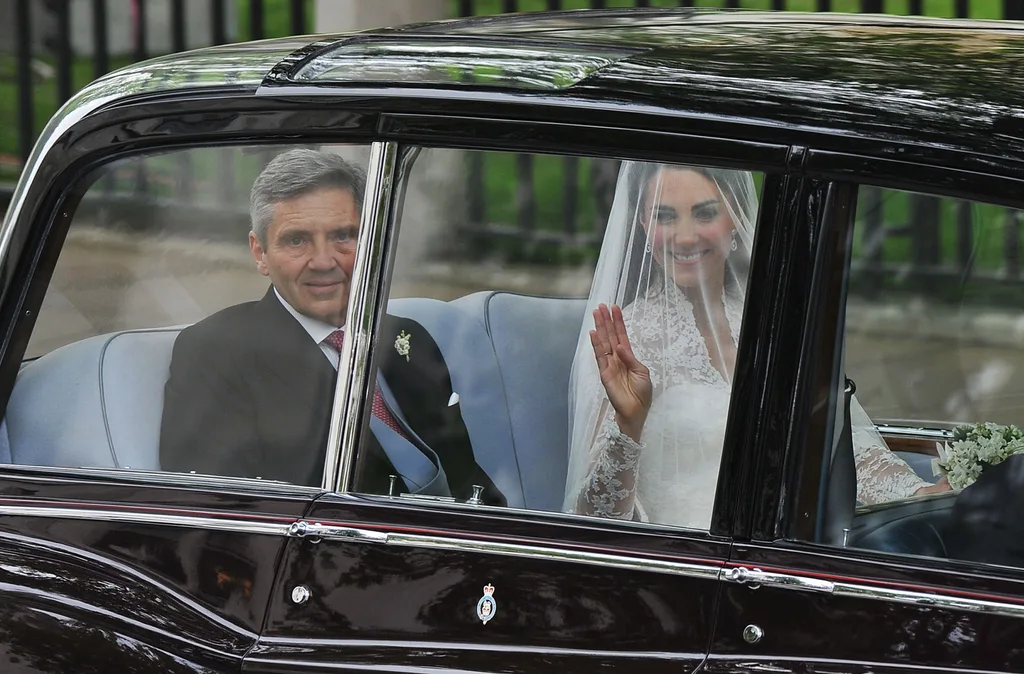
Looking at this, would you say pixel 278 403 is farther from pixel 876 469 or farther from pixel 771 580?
pixel 876 469

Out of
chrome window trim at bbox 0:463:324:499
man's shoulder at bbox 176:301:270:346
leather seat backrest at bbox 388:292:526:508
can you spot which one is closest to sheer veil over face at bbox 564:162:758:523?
leather seat backrest at bbox 388:292:526:508

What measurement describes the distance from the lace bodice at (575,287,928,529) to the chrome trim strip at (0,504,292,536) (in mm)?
501

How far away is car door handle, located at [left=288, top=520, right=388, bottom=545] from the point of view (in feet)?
6.81

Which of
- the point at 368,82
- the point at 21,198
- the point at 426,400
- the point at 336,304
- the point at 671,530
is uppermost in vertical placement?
the point at 368,82

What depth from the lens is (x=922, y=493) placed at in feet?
7.20

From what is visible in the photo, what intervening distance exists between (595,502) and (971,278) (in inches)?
29.0

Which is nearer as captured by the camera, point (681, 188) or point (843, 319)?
point (843, 319)

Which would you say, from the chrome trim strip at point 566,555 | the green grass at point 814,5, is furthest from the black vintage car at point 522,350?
the green grass at point 814,5

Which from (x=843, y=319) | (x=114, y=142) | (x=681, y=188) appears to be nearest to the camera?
(x=843, y=319)

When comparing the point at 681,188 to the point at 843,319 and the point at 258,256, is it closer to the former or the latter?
the point at 843,319

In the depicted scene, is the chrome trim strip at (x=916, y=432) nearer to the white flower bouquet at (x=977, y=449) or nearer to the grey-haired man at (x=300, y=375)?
the white flower bouquet at (x=977, y=449)

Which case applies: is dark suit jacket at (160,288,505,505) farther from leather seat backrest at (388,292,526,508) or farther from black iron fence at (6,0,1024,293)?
black iron fence at (6,0,1024,293)

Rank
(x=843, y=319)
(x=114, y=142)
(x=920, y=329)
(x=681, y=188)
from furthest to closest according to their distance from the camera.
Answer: (x=114, y=142)
(x=920, y=329)
(x=681, y=188)
(x=843, y=319)

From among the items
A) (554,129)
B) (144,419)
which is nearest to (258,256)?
(144,419)
